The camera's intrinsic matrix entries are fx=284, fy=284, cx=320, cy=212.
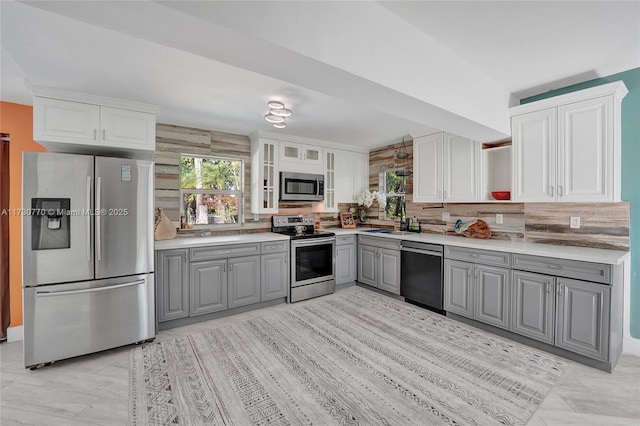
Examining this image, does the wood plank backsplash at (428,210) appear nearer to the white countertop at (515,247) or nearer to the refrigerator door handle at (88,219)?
the white countertop at (515,247)

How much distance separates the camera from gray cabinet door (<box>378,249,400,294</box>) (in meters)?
4.05

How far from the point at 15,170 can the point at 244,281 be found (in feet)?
8.59

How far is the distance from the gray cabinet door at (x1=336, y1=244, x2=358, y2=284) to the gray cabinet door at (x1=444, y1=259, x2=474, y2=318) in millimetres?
1613

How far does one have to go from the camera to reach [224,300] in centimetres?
344

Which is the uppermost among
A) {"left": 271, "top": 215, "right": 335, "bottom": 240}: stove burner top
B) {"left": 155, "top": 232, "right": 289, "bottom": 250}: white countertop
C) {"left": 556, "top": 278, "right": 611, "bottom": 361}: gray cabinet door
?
{"left": 271, "top": 215, "right": 335, "bottom": 240}: stove burner top

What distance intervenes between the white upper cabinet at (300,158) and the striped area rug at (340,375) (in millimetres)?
2302

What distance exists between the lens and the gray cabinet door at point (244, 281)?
3494mm

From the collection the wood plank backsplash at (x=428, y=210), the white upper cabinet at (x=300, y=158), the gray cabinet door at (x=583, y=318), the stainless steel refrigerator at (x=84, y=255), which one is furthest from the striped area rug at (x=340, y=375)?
the white upper cabinet at (x=300, y=158)

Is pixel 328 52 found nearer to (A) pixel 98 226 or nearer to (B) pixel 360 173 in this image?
(A) pixel 98 226

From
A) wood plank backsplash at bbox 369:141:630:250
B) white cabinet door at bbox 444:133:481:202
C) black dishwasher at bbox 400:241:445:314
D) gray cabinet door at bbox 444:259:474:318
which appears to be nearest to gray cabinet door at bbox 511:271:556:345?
gray cabinet door at bbox 444:259:474:318

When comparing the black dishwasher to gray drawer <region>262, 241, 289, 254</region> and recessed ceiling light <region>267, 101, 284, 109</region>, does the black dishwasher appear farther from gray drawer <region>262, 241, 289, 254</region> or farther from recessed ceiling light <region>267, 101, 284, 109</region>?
recessed ceiling light <region>267, 101, 284, 109</region>

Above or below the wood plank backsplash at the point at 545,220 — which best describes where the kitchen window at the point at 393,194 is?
above

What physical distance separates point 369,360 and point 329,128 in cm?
289

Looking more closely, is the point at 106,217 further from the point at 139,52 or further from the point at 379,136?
the point at 379,136
